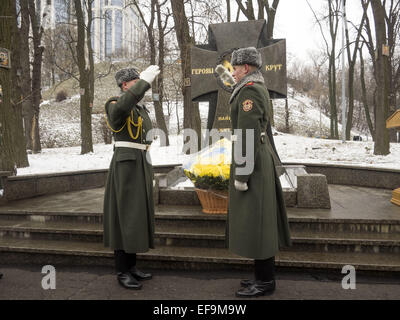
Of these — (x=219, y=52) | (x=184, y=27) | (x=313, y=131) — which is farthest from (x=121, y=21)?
(x=219, y=52)

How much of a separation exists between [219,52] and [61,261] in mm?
5119

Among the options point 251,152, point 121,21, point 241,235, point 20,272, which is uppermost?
point 121,21

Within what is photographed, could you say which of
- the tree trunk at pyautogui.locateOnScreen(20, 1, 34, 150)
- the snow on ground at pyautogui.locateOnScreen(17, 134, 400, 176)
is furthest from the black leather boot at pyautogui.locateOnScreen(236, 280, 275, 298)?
the tree trunk at pyautogui.locateOnScreen(20, 1, 34, 150)

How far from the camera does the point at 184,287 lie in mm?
3453

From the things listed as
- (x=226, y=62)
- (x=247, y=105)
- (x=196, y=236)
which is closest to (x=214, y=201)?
(x=196, y=236)

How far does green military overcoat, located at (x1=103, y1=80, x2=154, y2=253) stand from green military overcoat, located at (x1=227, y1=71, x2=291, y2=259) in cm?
84

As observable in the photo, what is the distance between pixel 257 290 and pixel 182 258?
41.1 inches

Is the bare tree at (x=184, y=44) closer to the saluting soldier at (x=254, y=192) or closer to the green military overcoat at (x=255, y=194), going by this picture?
the saluting soldier at (x=254, y=192)

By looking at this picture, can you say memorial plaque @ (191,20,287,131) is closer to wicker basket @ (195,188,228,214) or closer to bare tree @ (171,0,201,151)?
wicker basket @ (195,188,228,214)

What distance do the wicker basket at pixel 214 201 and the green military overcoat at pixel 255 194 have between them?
1.38 m

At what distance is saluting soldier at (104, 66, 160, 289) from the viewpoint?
129 inches

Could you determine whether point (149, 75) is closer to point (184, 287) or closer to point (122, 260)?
point (122, 260)
